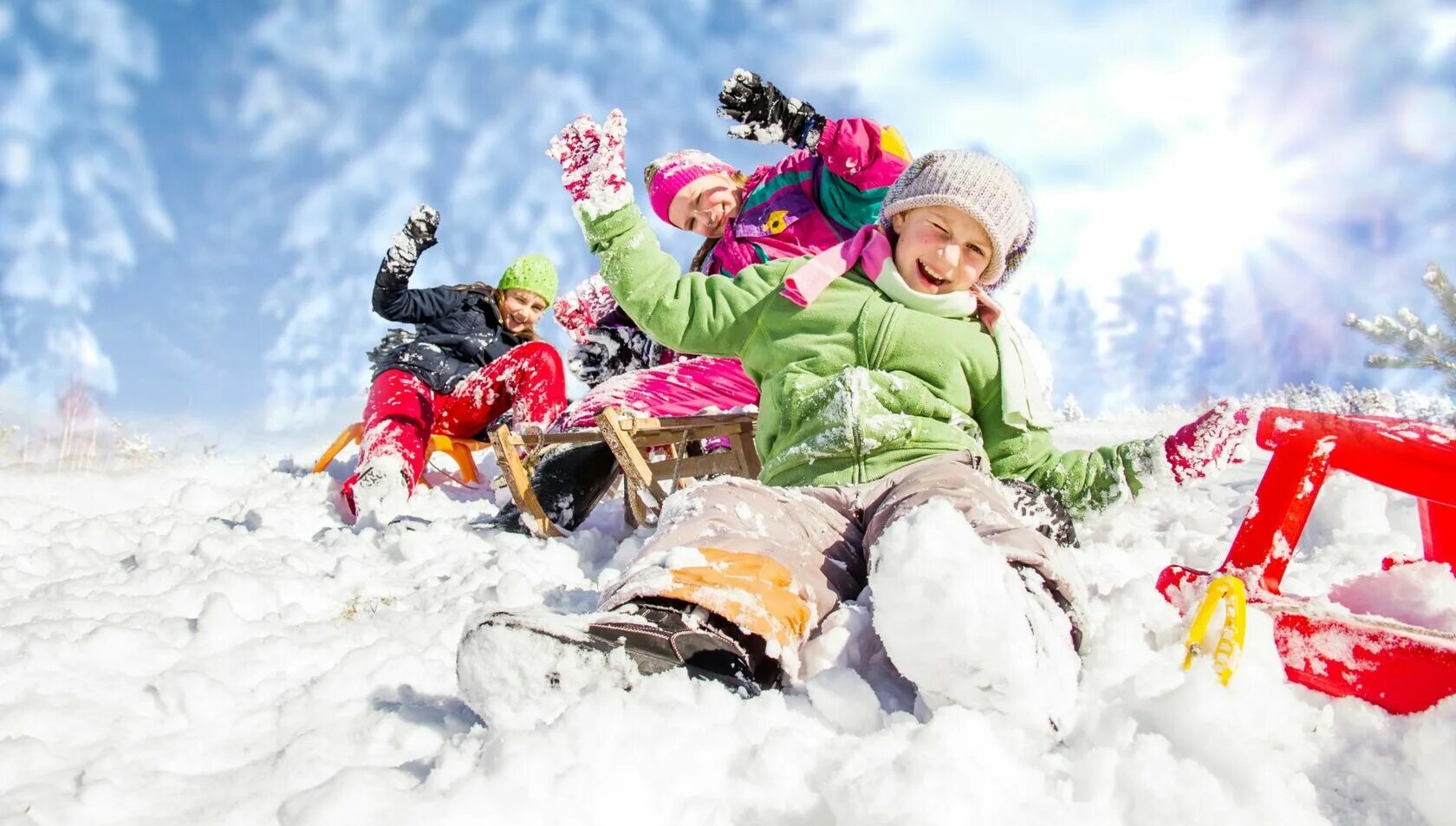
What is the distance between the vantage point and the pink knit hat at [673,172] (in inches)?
136

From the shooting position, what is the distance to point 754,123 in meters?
3.09

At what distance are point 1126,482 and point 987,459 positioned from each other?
314 millimetres

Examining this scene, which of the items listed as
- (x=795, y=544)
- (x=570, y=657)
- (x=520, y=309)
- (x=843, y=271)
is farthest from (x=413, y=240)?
(x=570, y=657)

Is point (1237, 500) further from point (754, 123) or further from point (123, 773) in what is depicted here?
point (123, 773)

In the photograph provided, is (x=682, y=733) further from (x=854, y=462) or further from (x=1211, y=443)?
(x=1211, y=443)

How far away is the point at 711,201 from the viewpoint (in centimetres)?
341

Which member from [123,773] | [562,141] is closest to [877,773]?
[123,773]

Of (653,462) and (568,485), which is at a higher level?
(653,462)

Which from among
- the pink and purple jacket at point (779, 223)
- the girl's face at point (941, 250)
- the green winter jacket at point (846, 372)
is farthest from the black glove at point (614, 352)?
the girl's face at point (941, 250)

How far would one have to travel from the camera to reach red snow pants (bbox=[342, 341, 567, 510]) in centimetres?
391

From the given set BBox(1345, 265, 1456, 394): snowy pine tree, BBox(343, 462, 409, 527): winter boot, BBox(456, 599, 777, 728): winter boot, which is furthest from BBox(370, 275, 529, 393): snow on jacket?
BBox(1345, 265, 1456, 394): snowy pine tree

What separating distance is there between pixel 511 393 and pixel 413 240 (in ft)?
2.98

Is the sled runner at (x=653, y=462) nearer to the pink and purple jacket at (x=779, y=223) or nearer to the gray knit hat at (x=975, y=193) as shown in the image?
the pink and purple jacket at (x=779, y=223)

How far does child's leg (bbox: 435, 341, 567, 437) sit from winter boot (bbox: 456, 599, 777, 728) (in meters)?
2.85
